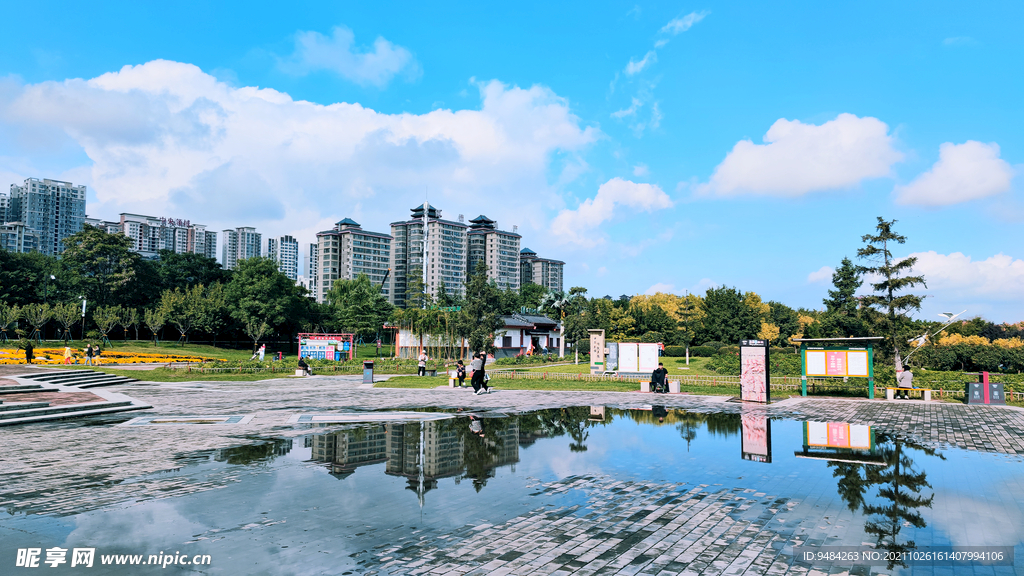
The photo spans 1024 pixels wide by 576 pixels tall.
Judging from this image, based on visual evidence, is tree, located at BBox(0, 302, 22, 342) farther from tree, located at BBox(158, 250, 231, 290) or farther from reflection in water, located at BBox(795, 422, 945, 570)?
reflection in water, located at BBox(795, 422, 945, 570)

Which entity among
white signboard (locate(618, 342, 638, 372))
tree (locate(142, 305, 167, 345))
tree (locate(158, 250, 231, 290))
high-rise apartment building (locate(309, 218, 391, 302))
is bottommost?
white signboard (locate(618, 342, 638, 372))

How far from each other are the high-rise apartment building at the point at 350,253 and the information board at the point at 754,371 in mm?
152032

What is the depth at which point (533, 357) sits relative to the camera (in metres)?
52.8

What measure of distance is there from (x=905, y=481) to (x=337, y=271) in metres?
173

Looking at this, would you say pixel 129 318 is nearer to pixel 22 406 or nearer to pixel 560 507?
pixel 22 406

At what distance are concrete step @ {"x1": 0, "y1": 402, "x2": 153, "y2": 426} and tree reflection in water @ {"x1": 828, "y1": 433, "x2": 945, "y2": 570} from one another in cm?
1976

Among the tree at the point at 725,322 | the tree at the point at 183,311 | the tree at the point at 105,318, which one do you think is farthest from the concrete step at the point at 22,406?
the tree at the point at 725,322

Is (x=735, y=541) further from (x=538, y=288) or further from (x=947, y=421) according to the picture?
(x=538, y=288)

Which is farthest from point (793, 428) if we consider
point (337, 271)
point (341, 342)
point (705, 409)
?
point (337, 271)

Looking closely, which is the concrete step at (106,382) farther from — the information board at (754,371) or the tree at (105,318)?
the tree at (105,318)

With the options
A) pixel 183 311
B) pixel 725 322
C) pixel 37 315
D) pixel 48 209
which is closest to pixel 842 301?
pixel 725 322

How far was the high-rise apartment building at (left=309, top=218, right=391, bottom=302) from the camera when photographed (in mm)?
166500

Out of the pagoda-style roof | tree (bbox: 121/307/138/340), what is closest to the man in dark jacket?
tree (bbox: 121/307/138/340)

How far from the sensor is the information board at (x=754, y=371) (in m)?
21.2
